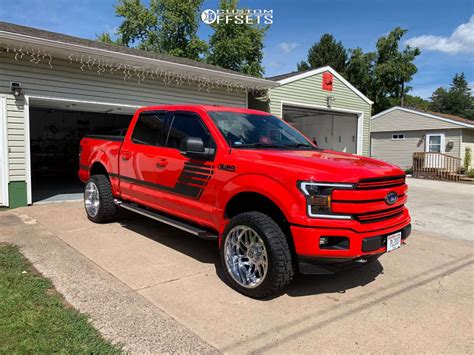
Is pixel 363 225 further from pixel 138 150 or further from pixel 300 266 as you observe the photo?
pixel 138 150

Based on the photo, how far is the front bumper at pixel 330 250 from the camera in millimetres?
3238

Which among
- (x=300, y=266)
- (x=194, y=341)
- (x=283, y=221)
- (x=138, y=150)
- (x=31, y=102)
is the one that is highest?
(x=31, y=102)

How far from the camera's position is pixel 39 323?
298cm

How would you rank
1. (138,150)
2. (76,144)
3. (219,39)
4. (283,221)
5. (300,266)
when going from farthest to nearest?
(219,39)
(76,144)
(138,150)
(283,221)
(300,266)

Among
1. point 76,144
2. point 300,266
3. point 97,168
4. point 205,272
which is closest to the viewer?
point 300,266

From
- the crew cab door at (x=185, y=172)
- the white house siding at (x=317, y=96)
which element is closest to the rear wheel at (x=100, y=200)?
the crew cab door at (x=185, y=172)

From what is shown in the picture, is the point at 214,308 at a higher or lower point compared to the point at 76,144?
lower

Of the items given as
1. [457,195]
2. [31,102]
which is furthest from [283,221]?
[457,195]

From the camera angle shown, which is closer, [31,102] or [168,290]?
[168,290]

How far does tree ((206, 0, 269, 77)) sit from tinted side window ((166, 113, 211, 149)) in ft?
92.7

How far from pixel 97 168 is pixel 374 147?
21713mm

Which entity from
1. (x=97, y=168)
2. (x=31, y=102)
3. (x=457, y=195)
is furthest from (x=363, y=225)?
(x=457, y=195)

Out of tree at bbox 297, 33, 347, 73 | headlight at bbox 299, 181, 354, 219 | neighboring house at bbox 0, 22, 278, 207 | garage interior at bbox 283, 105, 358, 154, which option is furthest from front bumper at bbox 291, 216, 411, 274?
tree at bbox 297, 33, 347, 73

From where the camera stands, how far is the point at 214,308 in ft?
11.3
